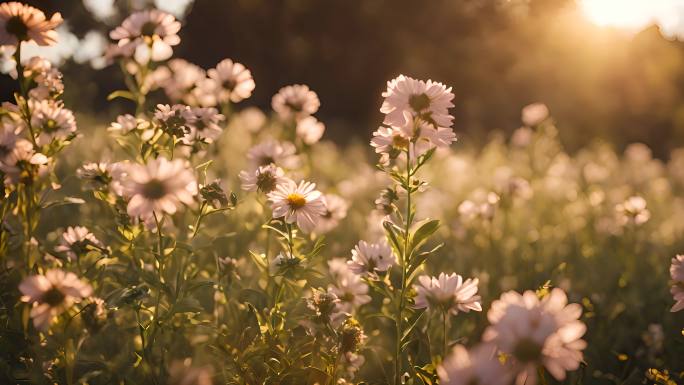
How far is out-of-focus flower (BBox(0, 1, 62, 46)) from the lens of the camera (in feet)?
5.39

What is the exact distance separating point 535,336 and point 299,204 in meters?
0.83

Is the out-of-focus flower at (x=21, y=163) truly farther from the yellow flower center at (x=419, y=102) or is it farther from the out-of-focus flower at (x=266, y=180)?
the yellow flower center at (x=419, y=102)

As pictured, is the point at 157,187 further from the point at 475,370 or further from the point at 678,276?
the point at 678,276

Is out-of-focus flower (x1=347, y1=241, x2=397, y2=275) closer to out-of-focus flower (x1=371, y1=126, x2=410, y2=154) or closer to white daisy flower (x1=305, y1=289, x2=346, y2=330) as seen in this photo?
white daisy flower (x1=305, y1=289, x2=346, y2=330)

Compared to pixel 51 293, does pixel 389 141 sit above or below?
above

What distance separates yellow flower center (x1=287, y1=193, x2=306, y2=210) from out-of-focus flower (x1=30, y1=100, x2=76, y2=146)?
2.53ft

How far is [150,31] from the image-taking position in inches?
79.1

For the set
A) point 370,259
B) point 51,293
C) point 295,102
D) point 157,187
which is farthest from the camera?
point 295,102

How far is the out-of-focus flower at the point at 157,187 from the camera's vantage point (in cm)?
139

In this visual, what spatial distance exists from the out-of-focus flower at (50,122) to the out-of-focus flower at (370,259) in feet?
3.32

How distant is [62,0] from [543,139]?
403 cm

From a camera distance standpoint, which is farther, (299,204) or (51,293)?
(299,204)

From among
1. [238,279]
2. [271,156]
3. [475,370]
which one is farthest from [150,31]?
[475,370]

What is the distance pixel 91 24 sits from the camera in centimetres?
556
